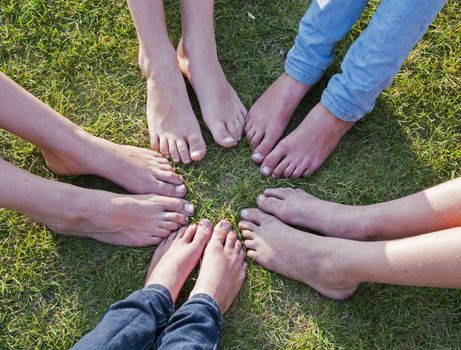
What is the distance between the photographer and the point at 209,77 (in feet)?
7.18

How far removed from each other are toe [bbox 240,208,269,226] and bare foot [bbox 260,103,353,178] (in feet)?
0.52

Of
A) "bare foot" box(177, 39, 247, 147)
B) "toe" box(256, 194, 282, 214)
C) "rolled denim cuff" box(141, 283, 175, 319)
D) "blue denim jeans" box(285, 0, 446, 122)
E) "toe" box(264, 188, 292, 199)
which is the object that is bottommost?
"rolled denim cuff" box(141, 283, 175, 319)

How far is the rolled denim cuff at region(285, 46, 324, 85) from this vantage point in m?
2.12

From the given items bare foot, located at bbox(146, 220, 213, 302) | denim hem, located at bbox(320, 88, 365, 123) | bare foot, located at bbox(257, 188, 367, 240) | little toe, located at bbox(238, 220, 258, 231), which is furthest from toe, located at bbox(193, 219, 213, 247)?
denim hem, located at bbox(320, 88, 365, 123)

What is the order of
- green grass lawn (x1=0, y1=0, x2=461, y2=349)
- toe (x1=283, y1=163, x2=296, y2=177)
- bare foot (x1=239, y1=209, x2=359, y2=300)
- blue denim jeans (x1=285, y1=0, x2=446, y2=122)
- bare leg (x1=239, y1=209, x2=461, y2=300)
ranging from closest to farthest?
bare leg (x1=239, y1=209, x2=461, y2=300) → blue denim jeans (x1=285, y1=0, x2=446, y2=122) → bare foot (x1=239, y1=209, x2=359, y2=300) → green grass lawn (x1=0, y1=0, x2=461, y2=349) → toe (x1=283, y1=163, x2=296, y2=177)

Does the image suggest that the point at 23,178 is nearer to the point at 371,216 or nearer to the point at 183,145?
the point at 183,145

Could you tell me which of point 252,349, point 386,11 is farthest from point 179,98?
point 252,349

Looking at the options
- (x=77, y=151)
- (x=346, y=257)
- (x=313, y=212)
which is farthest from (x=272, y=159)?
(x=77, y=151)

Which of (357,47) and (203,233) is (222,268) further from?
(357,47)

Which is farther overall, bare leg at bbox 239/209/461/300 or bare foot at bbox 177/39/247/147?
bare foot at bbox 177/39/247/147

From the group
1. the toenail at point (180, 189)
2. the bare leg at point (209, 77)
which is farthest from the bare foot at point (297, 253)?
the bare leg at point (209, 77)

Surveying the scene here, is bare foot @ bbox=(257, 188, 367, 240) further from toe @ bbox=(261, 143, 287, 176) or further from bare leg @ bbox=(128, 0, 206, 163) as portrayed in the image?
bare leg @ bbox=(128, 0, 206, 163)

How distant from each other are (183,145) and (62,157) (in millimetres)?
469

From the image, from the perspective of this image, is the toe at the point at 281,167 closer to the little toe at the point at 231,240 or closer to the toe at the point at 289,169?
the toe at the point at 289,169
